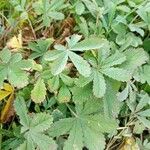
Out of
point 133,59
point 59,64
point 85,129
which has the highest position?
point 59,64

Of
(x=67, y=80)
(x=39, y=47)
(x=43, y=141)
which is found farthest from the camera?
(x=39, y=47)

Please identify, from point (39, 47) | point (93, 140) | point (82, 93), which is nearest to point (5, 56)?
point (39, 47)

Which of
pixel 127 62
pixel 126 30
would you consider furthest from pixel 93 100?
pixel 126 30

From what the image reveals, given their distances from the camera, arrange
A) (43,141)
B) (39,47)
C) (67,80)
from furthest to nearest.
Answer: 1. (39,47)
2. (67,80)
3. (43,141)

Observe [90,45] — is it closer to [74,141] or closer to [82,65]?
[82,65]

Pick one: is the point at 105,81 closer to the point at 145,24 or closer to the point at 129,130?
the point at 129,130

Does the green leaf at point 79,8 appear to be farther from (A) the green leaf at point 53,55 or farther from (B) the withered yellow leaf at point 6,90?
(B) the withered yellow leaf at point 6,90

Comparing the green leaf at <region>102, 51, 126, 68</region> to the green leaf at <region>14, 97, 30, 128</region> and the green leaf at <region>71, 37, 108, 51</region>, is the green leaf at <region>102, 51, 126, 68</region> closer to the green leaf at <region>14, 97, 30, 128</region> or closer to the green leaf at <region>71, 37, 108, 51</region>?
the green leaf at <region>71, 37, 108, 51</region>
